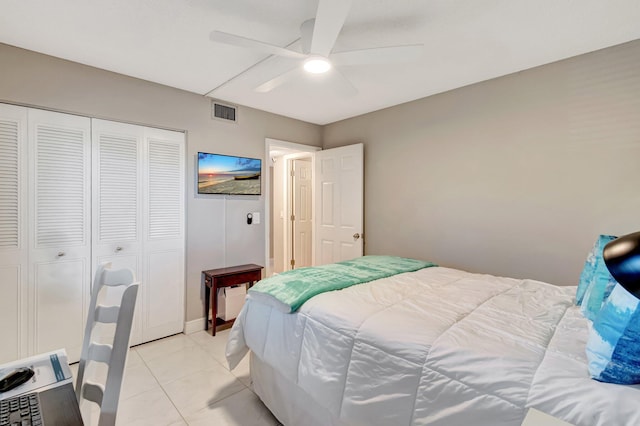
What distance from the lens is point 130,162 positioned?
2.77m

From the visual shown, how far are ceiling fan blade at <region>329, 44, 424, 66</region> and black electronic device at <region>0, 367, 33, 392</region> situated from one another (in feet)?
6.60

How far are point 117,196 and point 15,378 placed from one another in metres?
2.08

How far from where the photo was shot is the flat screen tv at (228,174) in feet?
10.5

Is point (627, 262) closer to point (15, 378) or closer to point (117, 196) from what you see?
point (15, 378)

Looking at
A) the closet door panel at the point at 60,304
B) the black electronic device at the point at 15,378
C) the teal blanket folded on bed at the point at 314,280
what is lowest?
the closet door panel at the point at 60,304

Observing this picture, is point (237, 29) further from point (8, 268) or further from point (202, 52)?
point (8, 268)

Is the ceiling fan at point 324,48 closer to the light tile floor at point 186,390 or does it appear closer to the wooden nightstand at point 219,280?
the wooden nightstand at point 219,280

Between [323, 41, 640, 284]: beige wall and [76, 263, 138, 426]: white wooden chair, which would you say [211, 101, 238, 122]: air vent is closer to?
[323, 41, 640, 284]: beige wall

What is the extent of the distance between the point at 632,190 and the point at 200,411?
131 inches

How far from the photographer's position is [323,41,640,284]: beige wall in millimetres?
2189

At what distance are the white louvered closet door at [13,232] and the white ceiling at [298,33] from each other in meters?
0.64

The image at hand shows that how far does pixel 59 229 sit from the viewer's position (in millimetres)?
2422

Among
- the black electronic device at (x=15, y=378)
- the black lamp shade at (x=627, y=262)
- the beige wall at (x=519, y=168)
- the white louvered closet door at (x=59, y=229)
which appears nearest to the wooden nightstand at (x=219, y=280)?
the white louvered closet door at (x=59, y=229)

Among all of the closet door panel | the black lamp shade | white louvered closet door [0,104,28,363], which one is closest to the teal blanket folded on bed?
the black lamp shade
